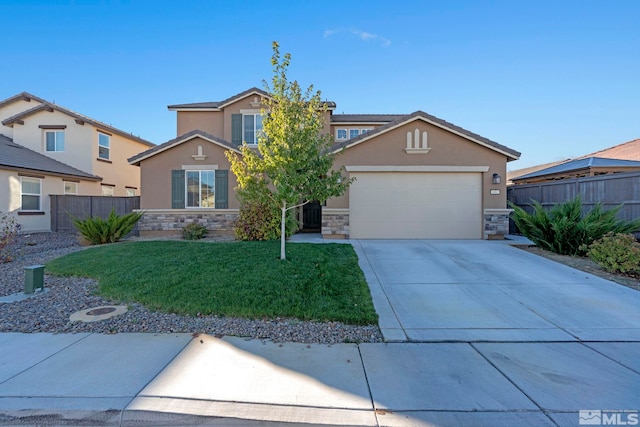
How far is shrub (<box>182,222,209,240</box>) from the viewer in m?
12.7

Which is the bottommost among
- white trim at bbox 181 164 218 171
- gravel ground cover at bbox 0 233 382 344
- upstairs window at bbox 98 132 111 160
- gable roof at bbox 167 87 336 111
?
gravel ground cover at bbox 0 233 382 344

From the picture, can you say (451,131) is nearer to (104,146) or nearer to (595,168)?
(595,168)

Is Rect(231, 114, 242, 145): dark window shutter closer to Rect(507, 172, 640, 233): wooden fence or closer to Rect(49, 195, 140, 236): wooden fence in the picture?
Rect(49, 195, 140, 236): wooden fence

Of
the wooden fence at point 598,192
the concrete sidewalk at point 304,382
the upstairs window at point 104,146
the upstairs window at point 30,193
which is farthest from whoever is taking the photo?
the upstairs window at point 104,146

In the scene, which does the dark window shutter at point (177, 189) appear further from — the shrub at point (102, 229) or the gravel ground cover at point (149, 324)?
the gravel ground cover at point (149, 324)

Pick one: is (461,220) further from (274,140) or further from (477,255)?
(274,140)

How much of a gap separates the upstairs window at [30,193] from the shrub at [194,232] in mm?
9372

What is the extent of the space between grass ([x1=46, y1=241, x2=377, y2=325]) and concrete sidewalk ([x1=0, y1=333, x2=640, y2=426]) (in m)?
0.92

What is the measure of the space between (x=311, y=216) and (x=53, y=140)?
1654 centimetres

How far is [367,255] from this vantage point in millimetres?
9258

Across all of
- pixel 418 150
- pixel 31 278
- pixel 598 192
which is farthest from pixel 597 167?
pixel 31 278

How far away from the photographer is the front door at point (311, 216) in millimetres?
15570

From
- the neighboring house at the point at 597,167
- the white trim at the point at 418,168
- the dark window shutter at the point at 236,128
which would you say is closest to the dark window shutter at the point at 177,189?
the dark window shutter at the point at 236,128

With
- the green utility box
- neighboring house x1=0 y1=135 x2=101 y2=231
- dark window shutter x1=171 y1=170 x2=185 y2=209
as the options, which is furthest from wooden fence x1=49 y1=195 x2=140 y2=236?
the green utility box
